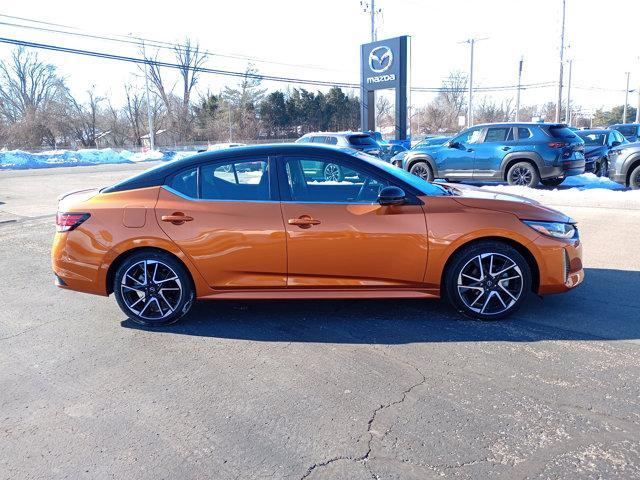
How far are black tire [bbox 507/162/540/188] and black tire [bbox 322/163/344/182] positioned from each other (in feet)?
33.3

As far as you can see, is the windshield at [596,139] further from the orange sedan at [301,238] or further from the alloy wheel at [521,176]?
the orange sedan at [301,238]

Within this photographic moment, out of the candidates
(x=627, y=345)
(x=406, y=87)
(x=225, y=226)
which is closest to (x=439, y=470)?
(x=627, y=345)

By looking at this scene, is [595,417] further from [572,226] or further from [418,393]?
[572,226]

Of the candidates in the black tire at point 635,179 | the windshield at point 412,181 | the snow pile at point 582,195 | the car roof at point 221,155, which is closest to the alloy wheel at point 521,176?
the snow pile at point 582,195

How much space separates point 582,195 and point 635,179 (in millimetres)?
1456

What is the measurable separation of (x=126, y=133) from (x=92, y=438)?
67.8m

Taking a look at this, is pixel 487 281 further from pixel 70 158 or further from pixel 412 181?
pixel 70 158

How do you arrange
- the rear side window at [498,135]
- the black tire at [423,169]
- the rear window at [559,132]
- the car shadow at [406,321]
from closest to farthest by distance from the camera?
1. the car shadow at [406,321]
2. the rear window at [559,132]
3. the rear side window at [498,135]
4. the black tire at [423,169]

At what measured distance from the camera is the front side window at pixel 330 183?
4484mm

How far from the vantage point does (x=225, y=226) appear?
4.41 m

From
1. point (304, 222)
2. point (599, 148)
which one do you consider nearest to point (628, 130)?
point (599, 148)

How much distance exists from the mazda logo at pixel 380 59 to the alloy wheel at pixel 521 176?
1293cm

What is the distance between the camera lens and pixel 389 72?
80.8 ft

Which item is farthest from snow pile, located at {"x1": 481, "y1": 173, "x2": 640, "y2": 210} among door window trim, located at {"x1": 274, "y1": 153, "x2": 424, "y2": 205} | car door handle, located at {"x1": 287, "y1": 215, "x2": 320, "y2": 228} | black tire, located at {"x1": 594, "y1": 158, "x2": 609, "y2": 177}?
car door handle, located at {"x1": 287, "y1": 215, "x2": 320, "y2": 228}
